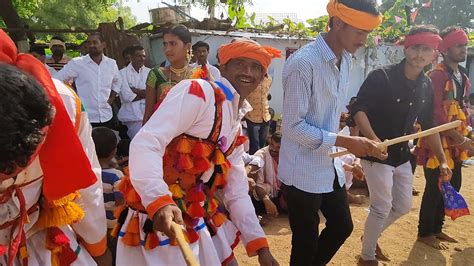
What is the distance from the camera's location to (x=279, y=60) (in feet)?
35.5

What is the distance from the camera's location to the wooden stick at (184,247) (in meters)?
1.44

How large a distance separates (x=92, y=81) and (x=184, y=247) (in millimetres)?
4860

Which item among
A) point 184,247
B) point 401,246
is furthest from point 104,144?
point 401,246

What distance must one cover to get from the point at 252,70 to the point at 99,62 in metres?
4.03

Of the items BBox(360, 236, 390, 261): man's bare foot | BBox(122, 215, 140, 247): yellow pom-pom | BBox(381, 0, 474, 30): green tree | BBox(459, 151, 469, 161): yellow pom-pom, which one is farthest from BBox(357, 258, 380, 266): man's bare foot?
BBox(381, 0, 474, 30): green tree

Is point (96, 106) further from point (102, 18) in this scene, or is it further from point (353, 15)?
point (102, 18)

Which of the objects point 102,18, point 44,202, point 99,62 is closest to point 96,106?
point 99,62

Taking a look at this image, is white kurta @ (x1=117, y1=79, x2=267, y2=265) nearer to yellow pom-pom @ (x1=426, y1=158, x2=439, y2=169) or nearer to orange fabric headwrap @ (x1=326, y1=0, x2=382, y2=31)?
orange fabric headwrap @ (x1=326, y1=0, x2=382, y2=31)

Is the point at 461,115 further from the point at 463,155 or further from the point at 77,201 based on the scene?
the point at 77,201

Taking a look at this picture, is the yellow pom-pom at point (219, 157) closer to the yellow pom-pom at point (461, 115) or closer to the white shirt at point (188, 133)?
the white shirt at point (188, 133)

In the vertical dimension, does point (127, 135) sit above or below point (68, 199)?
below

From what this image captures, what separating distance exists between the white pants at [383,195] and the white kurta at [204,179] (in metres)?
1.74

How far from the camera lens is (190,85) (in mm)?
2141

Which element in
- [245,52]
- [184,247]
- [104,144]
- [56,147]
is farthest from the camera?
[104,144]
